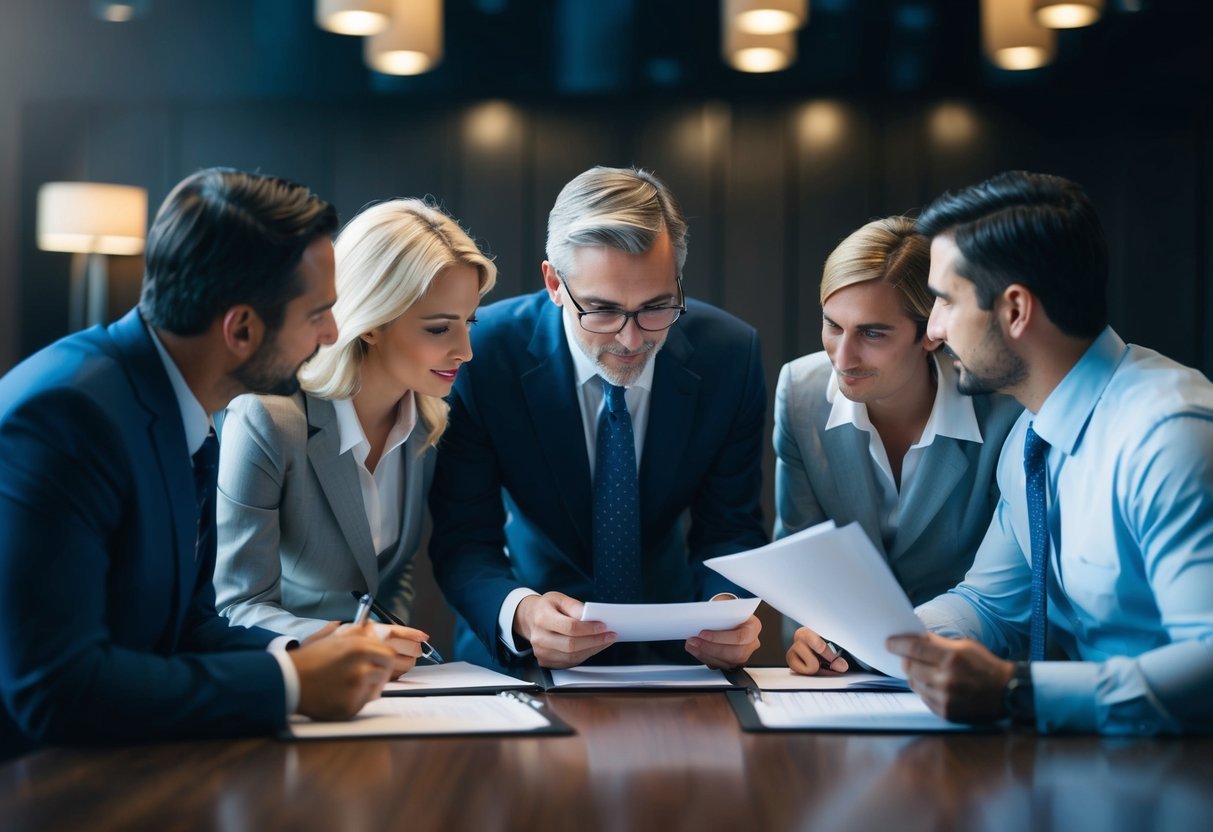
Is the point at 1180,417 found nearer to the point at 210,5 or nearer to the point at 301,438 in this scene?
the point at 301,438

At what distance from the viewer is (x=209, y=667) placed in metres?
1.48

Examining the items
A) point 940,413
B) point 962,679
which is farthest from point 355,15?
point 962,679

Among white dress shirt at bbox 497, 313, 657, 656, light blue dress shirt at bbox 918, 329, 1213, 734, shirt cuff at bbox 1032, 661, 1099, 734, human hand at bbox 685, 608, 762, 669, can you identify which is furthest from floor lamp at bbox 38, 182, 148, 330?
shirt cuff at bbox 1032, 661, 1099, 734

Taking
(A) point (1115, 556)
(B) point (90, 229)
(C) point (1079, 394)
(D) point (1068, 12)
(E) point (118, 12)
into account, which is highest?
(E) point (118, 12)

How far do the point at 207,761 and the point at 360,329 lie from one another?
41.8 inches

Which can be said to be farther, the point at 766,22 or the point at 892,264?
the point at 766,22

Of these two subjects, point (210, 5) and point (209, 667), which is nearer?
point (209, 667)

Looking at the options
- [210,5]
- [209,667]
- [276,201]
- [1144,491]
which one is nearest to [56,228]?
[210,5]

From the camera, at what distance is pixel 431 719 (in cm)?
159

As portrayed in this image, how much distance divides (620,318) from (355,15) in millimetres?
2203

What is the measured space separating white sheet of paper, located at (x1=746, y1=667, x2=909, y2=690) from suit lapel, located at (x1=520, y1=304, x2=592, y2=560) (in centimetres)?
62

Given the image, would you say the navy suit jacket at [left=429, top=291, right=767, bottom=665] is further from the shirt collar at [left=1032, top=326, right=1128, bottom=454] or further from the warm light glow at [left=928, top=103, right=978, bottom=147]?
the warm light glow at [left=928, top=103, right=978, bottom=147]

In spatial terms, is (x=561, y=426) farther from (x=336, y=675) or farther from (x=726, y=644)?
(x=336, y=675)

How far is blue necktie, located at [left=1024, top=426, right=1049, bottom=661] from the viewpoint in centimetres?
186
